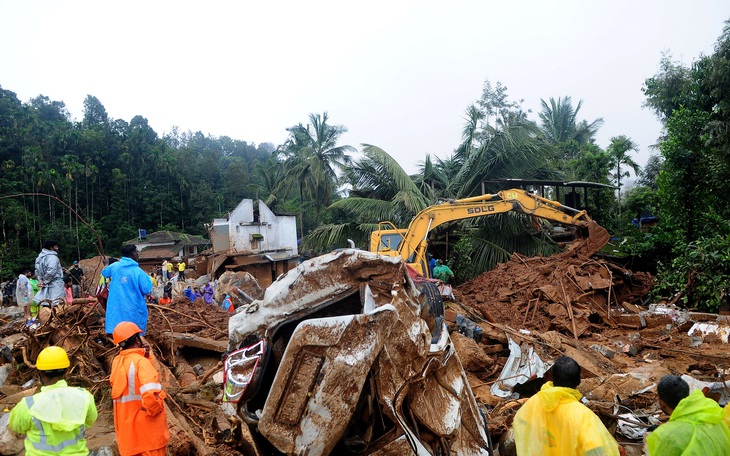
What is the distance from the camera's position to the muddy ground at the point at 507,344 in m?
4.96

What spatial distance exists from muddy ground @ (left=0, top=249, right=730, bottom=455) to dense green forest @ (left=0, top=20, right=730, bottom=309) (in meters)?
1.28

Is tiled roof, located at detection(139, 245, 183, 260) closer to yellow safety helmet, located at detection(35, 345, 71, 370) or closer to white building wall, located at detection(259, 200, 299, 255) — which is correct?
white building wall, located at detection(259, 200, 299, 255)

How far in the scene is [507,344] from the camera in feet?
24.9

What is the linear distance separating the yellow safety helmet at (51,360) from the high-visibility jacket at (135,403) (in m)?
0.34

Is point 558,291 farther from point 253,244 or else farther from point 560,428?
point 253,244

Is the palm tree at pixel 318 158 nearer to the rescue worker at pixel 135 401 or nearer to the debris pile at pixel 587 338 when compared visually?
the debris pile at pixel 587 338

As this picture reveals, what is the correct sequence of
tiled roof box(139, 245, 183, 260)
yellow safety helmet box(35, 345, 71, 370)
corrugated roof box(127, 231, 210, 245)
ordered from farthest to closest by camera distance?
corrugated roof box(127, 231, 210, 245) → tiled roof box(139, 245, 183, 260) → yellow safety helmet box(35, 345, 71, 370)

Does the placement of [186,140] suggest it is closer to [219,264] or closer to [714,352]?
[219,264]

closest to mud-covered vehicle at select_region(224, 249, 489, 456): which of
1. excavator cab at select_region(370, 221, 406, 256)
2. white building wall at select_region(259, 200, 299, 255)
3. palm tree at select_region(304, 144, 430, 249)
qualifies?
excavator cab at select_region(370, 221, 406, 256)

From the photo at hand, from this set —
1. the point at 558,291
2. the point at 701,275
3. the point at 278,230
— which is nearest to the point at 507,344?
the point at 558,291

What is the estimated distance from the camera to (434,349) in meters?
3.30

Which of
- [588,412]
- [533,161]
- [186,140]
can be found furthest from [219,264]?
[186,140]

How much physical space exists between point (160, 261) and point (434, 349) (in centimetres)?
3207

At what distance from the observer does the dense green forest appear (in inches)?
443
